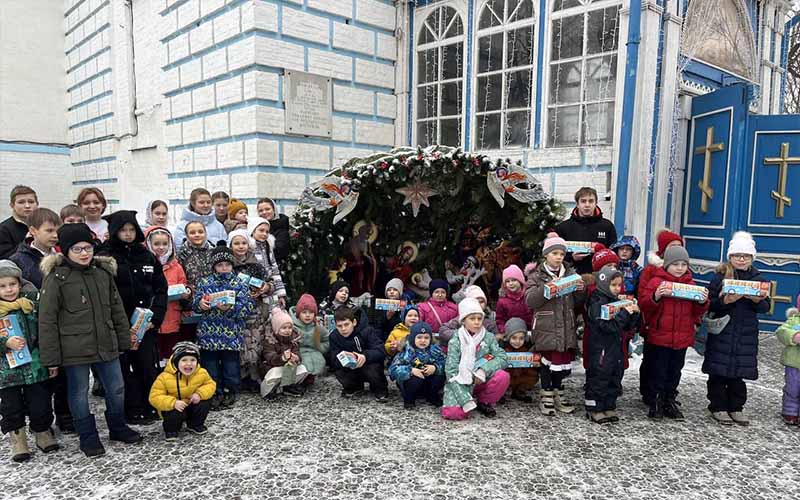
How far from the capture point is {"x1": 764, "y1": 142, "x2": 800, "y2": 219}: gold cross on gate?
6336 millimetres

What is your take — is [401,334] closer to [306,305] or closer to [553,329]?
[306,305]

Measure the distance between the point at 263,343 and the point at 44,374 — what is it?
5.48 feet

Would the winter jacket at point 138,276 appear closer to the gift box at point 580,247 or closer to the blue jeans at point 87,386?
the blue jeans at point 87,386

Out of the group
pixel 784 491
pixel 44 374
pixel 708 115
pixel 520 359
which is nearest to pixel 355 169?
pixel 520 359

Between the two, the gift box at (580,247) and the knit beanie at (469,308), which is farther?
the gift box at (580,247)

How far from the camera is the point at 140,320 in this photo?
3709 mm

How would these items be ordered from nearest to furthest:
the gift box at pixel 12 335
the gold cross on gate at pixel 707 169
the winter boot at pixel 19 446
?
the gift box at pixel 12 335 → the winter boot at pixel 19 446 → the gold cross on gate at pixel 707 169

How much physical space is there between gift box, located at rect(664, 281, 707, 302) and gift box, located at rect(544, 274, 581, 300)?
670 mm

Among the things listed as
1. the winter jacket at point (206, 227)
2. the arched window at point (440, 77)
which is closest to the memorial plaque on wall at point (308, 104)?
the arched window at point (440, 77)

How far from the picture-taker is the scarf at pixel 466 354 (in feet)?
13.6

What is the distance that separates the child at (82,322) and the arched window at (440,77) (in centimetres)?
583

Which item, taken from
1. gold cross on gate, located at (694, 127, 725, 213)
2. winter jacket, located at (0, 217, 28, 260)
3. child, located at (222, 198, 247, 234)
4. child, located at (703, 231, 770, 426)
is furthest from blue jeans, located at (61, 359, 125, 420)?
gold cross on gate, located at (694, 127, 725, 213)

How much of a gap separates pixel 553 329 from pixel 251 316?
2.55 metres

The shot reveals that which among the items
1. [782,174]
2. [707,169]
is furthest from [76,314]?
[782,174]
